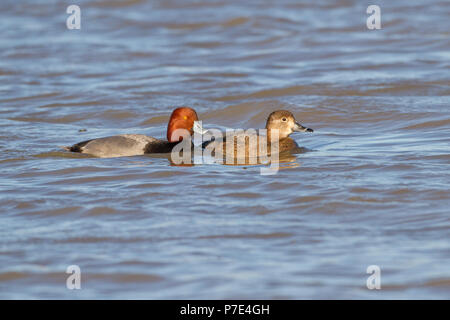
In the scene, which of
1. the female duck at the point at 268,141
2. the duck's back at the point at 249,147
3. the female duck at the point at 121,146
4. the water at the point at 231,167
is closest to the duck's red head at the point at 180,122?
the female duck at the point at 121,146

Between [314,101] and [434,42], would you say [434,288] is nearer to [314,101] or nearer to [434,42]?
[314,101]

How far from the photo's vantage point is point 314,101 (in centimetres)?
1309

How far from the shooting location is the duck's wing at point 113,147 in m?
10.0

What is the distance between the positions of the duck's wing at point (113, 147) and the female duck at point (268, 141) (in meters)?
0.94

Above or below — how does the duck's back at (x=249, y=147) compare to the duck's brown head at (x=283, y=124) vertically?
below

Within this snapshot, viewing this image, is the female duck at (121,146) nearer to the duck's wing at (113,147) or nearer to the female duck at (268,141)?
the duck's wing at (113,147)

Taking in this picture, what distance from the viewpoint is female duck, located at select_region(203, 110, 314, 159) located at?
9.91 metres

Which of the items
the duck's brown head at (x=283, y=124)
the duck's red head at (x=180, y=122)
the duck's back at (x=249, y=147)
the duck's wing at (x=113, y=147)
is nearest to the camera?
the duck's back at (x=249, y=147)

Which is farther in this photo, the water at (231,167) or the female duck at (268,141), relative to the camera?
the female duck at (268,141)

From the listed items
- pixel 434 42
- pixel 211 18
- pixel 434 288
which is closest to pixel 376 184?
pixel 434 288

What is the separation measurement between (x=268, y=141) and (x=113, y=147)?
2.01 meters

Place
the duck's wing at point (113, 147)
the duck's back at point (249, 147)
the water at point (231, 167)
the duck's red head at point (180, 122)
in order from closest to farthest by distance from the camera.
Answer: the water at point (231, 167)
the duck's back at point (249, 147)
the duck's wing at point (113, 147)
the duck's red head at point (180, 122)

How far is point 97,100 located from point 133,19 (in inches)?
281

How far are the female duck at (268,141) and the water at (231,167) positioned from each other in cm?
34
